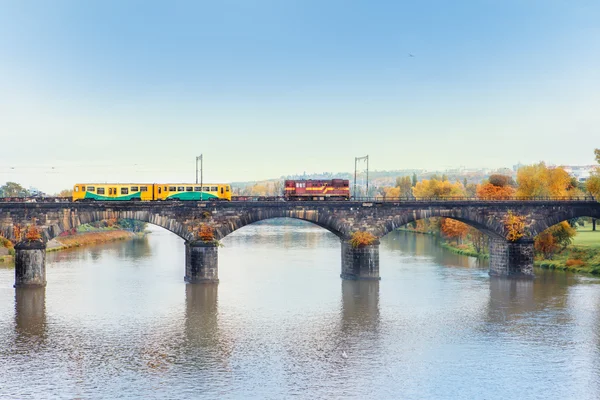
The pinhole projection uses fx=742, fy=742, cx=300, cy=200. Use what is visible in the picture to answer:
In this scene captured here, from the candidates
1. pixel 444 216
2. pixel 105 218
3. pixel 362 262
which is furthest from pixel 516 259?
pixel 105 218

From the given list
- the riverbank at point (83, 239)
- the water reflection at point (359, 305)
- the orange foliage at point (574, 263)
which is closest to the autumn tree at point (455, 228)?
the orange foliage at point (574, 263)

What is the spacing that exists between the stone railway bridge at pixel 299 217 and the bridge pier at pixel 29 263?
101 mm

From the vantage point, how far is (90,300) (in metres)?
70.4

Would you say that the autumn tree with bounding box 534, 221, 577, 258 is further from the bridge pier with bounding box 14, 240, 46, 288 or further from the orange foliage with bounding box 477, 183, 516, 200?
the bridge pier with bounding box 14, 240, 46, 288

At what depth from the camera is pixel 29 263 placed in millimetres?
75938

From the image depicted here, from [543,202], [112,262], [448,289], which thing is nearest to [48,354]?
[448,289]

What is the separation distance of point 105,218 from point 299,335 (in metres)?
31.6

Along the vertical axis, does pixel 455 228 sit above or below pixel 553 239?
above

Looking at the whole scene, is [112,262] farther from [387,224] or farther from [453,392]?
[453,392]

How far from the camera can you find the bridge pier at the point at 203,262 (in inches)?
3152

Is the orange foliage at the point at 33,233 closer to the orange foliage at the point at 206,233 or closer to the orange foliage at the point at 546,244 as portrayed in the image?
the orange foliage at the point at 206,233

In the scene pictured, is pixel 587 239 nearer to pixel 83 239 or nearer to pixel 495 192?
pixel 495 192

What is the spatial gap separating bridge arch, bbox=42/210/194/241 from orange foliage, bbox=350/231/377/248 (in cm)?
1827

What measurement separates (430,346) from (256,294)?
82.3ft
